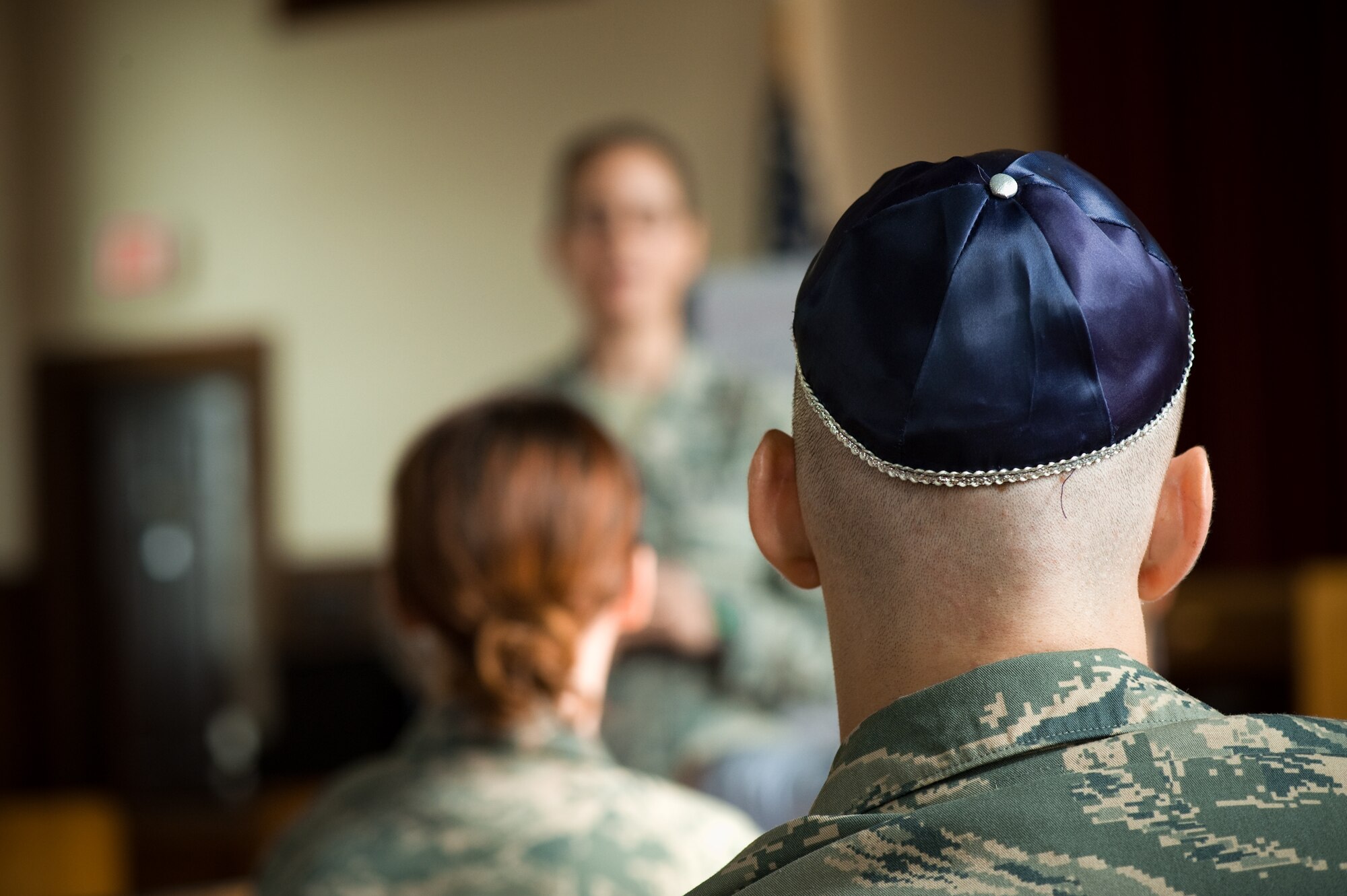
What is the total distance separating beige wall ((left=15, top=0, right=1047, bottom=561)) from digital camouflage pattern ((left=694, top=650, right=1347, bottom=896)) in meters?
4.91

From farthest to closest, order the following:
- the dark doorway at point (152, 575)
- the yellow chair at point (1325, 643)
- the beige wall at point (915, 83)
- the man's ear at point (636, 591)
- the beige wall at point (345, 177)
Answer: the dark doorway at point (152, 575) → the beige wall at point (345, 177) → the beige wall at point (915, 83) → the yellow chair at point (1325, 643) → the man's ear at point (636, 591)

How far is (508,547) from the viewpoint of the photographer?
1176 mm

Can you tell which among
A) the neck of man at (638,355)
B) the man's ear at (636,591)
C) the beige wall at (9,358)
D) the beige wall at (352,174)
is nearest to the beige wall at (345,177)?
the beige wall at (352,174)

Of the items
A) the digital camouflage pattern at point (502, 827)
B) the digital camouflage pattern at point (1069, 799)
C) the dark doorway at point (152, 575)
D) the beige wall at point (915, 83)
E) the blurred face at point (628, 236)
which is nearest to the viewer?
the digital camouflage pattern at point (1069, 799)

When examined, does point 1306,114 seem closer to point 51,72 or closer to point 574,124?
point 574,124

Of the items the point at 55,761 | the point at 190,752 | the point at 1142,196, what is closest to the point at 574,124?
the point at 1142,196

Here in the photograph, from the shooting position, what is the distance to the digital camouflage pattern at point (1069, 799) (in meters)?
0.53

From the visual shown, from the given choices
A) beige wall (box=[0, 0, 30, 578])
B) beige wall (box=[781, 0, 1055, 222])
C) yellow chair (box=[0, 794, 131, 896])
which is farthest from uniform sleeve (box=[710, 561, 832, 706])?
beige wall (box=[0, 0, 30, 578])

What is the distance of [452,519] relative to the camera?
118 cm

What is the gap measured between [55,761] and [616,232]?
525 cm

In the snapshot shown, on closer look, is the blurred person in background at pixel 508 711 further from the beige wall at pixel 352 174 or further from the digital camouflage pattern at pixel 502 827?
the beige wall at pixel 352 174

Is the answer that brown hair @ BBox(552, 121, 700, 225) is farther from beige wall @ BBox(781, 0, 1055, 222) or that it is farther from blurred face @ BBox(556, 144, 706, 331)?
beige wall @ BBox(781, 0, 1055, 222)

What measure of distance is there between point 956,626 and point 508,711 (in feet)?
2.08

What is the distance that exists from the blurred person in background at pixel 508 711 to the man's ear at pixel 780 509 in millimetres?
476
